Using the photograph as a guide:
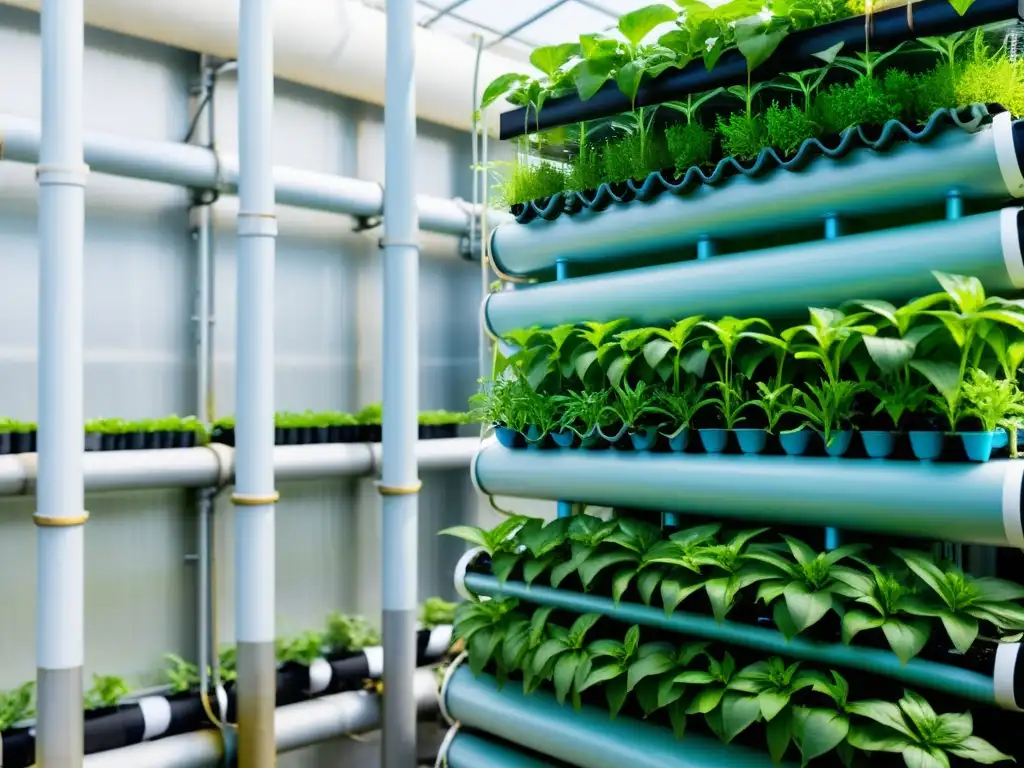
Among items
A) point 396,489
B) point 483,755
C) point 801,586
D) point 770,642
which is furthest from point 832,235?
point 396,489

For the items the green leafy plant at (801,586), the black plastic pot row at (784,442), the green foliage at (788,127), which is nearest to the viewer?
the black plastic pot row at (784,442)

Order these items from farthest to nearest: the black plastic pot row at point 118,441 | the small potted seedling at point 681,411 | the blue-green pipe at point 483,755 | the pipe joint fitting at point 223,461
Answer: the pipe joint fitting at point 223,461 → the black plastic pot row at point 118,441 → the blue-green pipe at point 483,755 → the small potted seedling at point 681,411

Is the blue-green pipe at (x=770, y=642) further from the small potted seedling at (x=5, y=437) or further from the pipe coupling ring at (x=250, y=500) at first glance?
the small potted seedling at (x=5, y=437)

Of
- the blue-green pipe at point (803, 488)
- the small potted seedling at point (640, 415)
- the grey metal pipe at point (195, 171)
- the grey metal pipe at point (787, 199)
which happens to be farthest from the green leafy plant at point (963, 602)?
the grey metal pipe at point (195, 171)

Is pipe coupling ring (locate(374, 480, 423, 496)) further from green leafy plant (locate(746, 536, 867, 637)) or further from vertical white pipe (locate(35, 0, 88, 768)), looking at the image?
green leafy plant (locate(746, 536, 867, 637))

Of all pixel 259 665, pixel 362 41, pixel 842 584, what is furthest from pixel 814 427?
pixel 362 41

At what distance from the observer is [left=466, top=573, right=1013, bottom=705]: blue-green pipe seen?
2750 mm

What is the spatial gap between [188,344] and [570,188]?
10.7ft

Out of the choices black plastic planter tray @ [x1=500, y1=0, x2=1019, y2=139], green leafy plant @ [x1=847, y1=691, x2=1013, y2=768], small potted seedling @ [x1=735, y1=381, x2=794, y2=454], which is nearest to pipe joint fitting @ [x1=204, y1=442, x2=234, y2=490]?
black plastic planter tray @ [x1=500, y1=0, x2=1019, y2=139]

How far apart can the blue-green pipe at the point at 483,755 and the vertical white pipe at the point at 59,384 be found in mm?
1746

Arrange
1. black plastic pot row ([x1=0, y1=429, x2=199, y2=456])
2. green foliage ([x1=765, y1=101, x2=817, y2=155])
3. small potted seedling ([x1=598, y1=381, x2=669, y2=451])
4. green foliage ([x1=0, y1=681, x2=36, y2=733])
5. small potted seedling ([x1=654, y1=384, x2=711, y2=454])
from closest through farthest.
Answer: green foliage ([x1=765, y1=101, x2=817, y2=155]) → small potted seedling ([x1=654, y1=384, x2=711, y2=454]) → small potted seedling ([x1=598, y1=381, x2=669, y2=451]) → black plastic pot row ([x1=0, y1=429, x2=199, y2=456]) → green foliage ([x1=0, y1=681, x2=36, y2=733])

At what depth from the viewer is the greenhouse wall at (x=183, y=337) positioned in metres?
5.66

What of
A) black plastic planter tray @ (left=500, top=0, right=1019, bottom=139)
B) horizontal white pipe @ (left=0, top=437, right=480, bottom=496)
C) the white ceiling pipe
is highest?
the white ceiling pipe

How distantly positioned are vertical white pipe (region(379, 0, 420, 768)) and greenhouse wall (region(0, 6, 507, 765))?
160 cm
